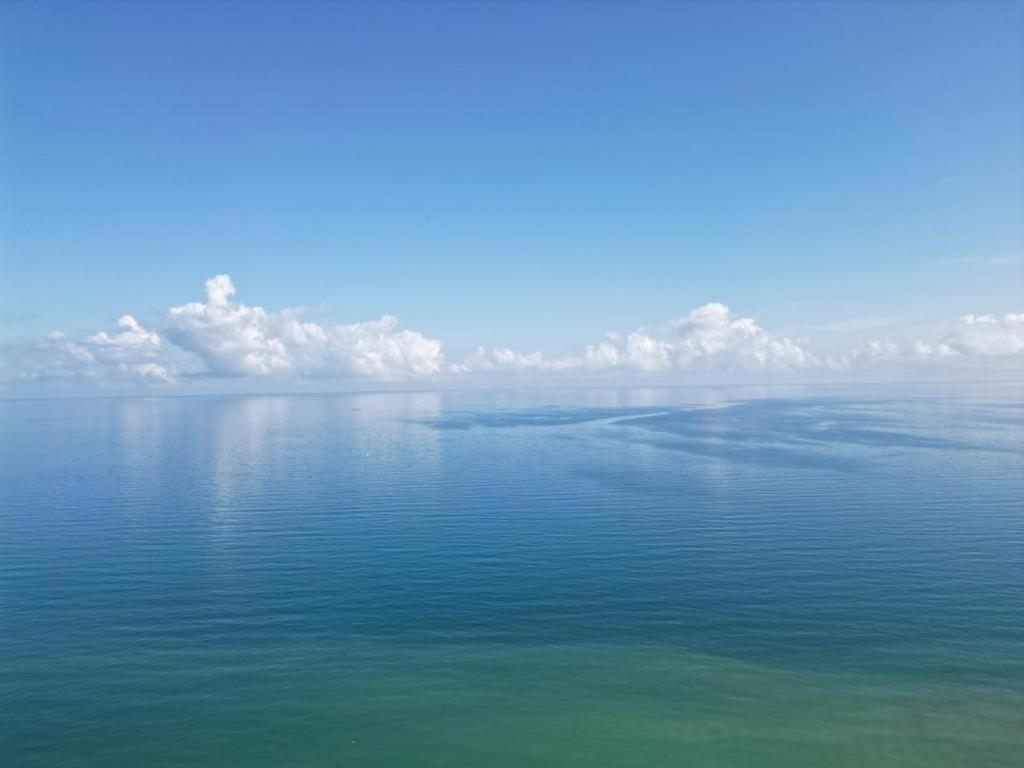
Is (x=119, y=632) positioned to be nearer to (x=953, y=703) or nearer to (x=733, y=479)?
(x=953, y=703)

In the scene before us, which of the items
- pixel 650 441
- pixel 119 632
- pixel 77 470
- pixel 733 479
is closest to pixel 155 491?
pixel 77 470

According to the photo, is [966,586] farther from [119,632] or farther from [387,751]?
[119,632]

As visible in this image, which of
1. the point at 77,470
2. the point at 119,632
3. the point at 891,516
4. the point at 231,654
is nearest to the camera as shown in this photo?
the point at 231,654

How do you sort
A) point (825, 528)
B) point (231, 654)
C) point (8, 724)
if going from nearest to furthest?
1. point (8, 724)
2. point (231, 654)
3. point (825, 528)

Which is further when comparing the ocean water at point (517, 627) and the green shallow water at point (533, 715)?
the ocean water at point (517, 627)

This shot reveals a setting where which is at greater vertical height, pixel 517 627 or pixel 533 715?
pixel 517 627

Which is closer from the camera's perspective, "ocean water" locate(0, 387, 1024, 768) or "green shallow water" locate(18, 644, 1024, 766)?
"green shallow water" locate(18, 644, 1024, 766)

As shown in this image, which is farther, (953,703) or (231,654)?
(231,654)

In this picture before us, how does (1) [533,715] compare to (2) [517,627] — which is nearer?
(1) [533,715]
